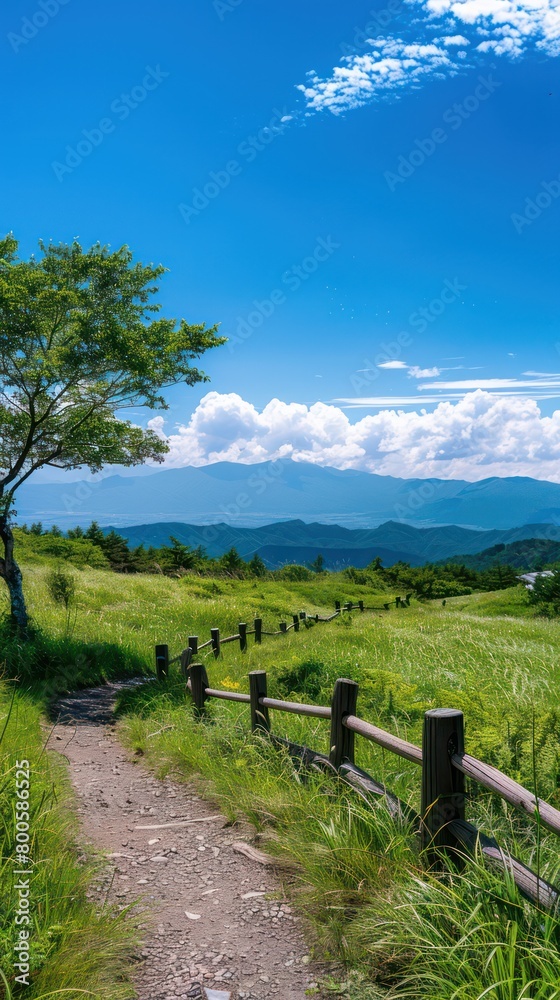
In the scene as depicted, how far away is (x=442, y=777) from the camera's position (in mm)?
3969

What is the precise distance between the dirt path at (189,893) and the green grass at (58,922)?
24cm

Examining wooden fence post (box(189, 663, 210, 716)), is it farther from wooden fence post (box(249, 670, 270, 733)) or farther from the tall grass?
the tall grass

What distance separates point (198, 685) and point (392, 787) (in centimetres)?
424

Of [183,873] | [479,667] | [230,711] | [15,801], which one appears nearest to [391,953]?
[183,873]

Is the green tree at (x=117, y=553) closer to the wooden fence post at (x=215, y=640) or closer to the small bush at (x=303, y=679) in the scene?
the wooden fence post at (x=215, y=640)

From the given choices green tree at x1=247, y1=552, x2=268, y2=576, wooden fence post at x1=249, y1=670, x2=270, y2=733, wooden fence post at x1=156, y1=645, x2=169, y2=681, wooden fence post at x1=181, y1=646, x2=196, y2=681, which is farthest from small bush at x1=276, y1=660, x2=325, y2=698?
green tree at x1=247, y1=552, x2=268, y2=576

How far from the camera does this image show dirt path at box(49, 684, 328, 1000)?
3883mm

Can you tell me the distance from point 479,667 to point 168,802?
702cm

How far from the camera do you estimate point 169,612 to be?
79.5 feet

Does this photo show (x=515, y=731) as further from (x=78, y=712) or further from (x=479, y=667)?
(x=78, y=712)

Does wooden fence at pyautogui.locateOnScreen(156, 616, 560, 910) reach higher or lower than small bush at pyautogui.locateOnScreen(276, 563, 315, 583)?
higher

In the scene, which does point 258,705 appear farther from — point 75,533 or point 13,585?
point 75,533

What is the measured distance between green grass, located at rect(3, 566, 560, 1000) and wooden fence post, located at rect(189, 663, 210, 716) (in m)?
0.20

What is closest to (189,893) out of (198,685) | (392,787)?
(392,787)
